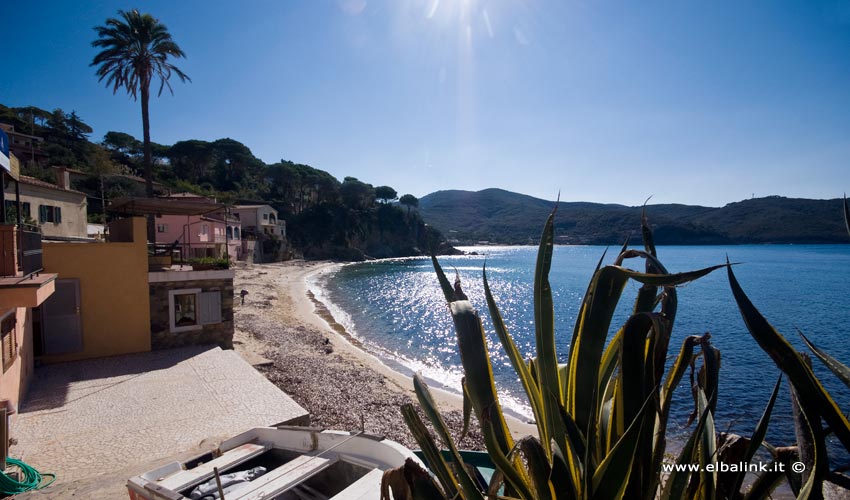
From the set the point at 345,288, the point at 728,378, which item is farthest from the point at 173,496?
the point at 345,288

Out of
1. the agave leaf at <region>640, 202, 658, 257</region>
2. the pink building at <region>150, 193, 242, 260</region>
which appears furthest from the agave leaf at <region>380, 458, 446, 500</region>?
the pink building at <region>150, 193, 242, 260</region>

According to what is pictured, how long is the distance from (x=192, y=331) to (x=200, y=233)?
24830 millimetres

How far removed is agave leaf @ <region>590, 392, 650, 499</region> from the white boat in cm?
317

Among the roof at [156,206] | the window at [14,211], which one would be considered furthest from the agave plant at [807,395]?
the window at [14,211]

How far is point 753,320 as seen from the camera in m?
0.98

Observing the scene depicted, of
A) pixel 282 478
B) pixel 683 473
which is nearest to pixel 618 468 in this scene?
pixel 683 473

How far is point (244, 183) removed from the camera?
68438mm

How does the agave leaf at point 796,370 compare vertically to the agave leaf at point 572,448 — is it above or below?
above

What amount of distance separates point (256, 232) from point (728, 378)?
51.0 m

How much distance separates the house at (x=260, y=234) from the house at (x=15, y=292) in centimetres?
4290

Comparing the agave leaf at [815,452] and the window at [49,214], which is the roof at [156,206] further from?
the agave leaf at [815,452]

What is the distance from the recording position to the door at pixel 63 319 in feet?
35.4

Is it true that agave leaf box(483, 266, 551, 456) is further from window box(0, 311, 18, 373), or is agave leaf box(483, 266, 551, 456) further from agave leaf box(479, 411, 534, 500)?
window box(0, 311, 18, 373)

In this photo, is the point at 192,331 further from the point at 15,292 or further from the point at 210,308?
the point at 15,292
